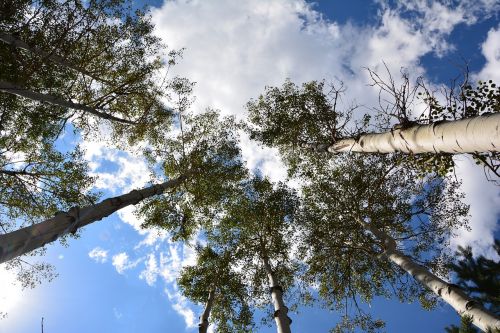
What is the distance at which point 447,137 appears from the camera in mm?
4359

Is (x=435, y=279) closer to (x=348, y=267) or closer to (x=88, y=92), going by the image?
(x=348, y=267)

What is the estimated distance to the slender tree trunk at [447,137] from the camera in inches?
145

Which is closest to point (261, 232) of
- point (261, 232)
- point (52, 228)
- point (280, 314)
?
point (261, 232)

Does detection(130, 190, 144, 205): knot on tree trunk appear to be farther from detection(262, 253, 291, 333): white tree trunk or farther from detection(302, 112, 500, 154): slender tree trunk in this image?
detection(302, 112, 500, 154): slender tree trunk

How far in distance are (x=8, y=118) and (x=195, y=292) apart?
9139mm

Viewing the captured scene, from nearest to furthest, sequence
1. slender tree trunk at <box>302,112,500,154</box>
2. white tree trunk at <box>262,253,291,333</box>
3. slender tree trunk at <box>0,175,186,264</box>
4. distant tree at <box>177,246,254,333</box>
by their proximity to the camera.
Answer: slender tree trunk at <box>302,112,500,154</box> < slender tree trunk at <box>0,175,186,264</box> < white tree trunk at <box>262,253,291,333</box> < distant tree at <box>177,246,254,333</box>

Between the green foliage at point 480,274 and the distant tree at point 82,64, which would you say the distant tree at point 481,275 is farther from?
the distant tree at point 82,64

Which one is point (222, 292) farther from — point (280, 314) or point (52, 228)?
point (52, 228)

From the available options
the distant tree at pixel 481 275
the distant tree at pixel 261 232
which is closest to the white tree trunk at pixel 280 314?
the distant tree at pixel 261 232

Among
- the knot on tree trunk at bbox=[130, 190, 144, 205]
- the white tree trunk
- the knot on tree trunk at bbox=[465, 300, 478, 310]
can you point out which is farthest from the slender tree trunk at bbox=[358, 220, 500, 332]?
the knot on tree trunk at bbox=[130, 190, 144, 205]

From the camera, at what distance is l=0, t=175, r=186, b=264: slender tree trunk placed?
408 cm

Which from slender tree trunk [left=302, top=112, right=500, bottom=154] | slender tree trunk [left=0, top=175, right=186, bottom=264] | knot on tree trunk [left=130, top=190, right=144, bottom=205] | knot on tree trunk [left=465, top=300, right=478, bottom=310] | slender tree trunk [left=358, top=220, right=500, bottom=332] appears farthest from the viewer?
knot on tree trunk [left=130, top=190, right=144, bottom=205]

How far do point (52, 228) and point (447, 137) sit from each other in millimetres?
5629

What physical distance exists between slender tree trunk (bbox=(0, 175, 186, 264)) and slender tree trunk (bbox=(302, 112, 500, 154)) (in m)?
5.44
